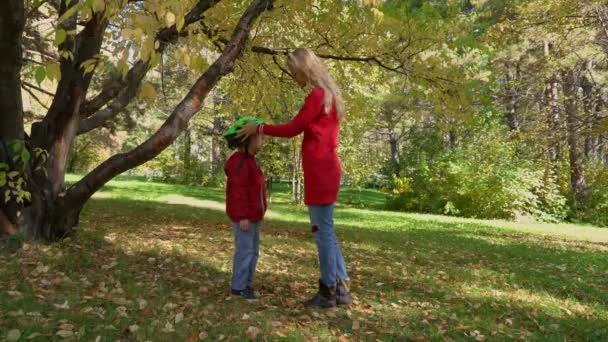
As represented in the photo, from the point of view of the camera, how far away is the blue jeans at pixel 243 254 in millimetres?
3906

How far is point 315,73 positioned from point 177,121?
1.79 meters

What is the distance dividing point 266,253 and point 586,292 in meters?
3.91

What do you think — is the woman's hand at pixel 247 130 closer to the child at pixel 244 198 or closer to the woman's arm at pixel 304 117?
the child at pixel 244 198

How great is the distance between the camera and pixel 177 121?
187 inches

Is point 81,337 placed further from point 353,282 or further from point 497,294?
point 497,294

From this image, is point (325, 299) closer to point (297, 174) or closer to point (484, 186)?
point (484, 186)

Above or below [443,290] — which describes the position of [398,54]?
above

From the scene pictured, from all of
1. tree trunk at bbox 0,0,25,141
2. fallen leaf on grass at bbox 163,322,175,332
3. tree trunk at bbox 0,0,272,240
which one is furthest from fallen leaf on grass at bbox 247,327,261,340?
tree trunk at bbox 0,0,25,141

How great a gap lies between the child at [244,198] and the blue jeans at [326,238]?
1.65 ft

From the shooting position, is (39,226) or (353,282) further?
(39,226)

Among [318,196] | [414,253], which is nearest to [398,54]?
[414,253]

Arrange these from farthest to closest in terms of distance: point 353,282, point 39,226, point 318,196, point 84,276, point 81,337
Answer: point 39,226 → point 353,282 → point 84,276 → point 318,196 → point 81,337

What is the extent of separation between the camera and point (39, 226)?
17.5ft

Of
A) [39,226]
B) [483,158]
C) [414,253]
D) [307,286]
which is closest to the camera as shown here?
[307,286]
